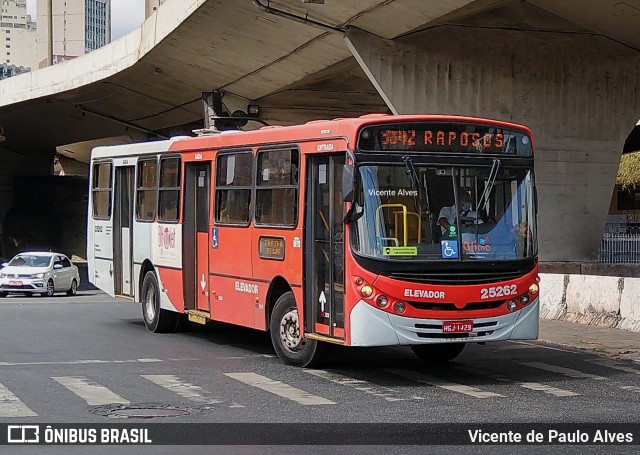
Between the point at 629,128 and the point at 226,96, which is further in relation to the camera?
the point at 226,96

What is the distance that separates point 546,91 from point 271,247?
54.2 feet

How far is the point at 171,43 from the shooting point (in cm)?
3678

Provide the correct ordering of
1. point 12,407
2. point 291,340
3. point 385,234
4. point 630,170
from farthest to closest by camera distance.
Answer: point 630,170 < point 291,340 < point 385,234 < point 12,407

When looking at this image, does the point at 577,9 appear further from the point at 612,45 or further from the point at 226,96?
the point at 226,96

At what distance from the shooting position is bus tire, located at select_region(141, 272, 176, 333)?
18531mm

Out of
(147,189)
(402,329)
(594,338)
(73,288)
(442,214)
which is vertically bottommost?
(73,288)

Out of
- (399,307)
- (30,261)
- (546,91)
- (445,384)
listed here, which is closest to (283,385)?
(399,307)

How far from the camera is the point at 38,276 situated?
3388cm

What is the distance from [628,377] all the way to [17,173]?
2510 inches

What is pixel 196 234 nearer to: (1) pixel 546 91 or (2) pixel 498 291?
(2) pixel 498 291

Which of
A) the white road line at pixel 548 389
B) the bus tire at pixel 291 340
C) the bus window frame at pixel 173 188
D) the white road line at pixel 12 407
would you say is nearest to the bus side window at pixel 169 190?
the bus window frame at pixel 173 188

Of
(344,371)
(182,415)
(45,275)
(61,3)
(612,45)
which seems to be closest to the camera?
(182,415)

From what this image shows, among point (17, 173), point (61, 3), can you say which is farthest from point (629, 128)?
point (61, 3)

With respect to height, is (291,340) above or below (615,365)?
above
